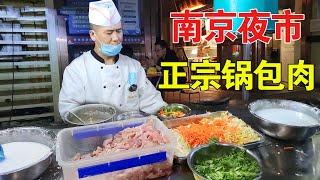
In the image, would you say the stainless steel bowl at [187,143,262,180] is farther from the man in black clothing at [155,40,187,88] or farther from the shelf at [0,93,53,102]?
the man in black clothing at [155,40,187,88]

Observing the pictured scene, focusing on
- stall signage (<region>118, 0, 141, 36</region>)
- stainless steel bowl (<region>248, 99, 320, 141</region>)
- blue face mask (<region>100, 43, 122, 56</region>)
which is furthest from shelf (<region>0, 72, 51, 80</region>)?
stainless steel bowl (<region>248, 99, 320, 141</region>)

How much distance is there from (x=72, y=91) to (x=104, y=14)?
803 mm

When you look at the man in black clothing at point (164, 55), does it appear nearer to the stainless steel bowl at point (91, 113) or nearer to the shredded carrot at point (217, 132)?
the stainless steel bowl at point (91, 113)

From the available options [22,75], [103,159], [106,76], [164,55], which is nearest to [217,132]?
[103,159]

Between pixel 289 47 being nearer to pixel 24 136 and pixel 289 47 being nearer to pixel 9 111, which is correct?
pixel 9 111

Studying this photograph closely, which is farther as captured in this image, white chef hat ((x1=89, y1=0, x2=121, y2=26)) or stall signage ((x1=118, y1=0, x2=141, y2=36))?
stall signage ((x1=118, y1=0, x2=141, y2=36))

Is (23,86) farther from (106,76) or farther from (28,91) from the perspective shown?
(106,76)

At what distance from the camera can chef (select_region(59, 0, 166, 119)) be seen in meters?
2.59

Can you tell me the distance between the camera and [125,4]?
5.64 metres

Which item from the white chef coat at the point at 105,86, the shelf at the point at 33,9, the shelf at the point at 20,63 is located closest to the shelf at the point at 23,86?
the shelf at the point at 20,63

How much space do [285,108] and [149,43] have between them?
4.14 m

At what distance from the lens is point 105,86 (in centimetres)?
285

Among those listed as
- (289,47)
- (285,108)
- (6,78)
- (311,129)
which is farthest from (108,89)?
(289,47)

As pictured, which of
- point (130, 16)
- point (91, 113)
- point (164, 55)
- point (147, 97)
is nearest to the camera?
point (91, 113)
